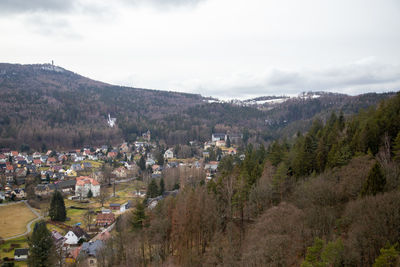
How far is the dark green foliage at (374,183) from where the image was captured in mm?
11812

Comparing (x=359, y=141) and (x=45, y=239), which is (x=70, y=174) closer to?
(x=45, y=239)

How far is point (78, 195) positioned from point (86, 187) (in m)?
1.62

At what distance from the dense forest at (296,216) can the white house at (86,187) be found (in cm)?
2201

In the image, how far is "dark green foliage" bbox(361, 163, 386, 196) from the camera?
1181 centimetres

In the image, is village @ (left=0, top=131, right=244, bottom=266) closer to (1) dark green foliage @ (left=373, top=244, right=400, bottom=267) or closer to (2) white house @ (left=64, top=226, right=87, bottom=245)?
(2) white house @ (left=64, top=226, right=87, bottom=245)

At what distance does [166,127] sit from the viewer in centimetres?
9588

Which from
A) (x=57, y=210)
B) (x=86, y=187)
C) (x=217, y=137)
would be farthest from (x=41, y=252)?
(x=217, y=137)

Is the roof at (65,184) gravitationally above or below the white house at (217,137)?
below

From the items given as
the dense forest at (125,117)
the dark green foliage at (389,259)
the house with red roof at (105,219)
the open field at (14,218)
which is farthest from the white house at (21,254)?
the dense forest at (125,117)

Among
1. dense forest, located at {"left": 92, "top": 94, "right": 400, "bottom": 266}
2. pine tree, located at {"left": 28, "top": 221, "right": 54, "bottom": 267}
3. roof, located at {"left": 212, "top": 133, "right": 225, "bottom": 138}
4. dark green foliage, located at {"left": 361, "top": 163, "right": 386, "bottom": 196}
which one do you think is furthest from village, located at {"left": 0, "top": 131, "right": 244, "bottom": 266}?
roof, located at {"left": 212, "top": 133, "right": 225, "bottom": 138}

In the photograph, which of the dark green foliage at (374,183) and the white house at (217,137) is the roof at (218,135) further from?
the dark green foliage at (374,183)

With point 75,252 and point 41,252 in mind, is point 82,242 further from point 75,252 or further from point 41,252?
point 41,252

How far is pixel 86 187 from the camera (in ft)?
137

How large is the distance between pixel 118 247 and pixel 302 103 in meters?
124
